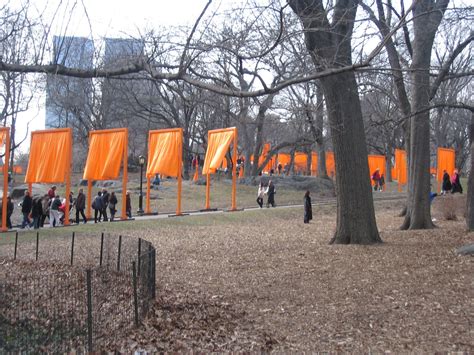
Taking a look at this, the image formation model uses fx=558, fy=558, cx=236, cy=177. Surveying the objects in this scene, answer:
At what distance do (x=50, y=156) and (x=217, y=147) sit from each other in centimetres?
709

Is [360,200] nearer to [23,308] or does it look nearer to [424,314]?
[424,314]

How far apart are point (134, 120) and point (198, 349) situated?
144 ft

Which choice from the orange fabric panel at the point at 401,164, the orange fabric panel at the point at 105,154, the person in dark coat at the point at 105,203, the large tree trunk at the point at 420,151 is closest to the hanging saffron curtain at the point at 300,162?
the orange fabric panel at the point at 401,164

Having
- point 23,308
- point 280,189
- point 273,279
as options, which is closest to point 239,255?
point 273,279

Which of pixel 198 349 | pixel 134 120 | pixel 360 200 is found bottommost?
pixel 198 349

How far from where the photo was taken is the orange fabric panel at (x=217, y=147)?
24.1 metres

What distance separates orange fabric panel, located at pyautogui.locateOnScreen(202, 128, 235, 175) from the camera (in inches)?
947

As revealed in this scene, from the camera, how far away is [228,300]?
349 inches

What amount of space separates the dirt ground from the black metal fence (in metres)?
0.32

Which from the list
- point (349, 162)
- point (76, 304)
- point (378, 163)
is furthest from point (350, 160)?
point (378, 163)

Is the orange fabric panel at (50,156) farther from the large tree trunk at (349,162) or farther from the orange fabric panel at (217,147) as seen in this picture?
the large tree trunk at (349,162)

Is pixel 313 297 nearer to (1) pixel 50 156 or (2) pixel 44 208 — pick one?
(2) pixel 44 208

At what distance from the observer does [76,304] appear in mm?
7996

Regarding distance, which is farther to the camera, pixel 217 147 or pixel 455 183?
pixel 455 183
